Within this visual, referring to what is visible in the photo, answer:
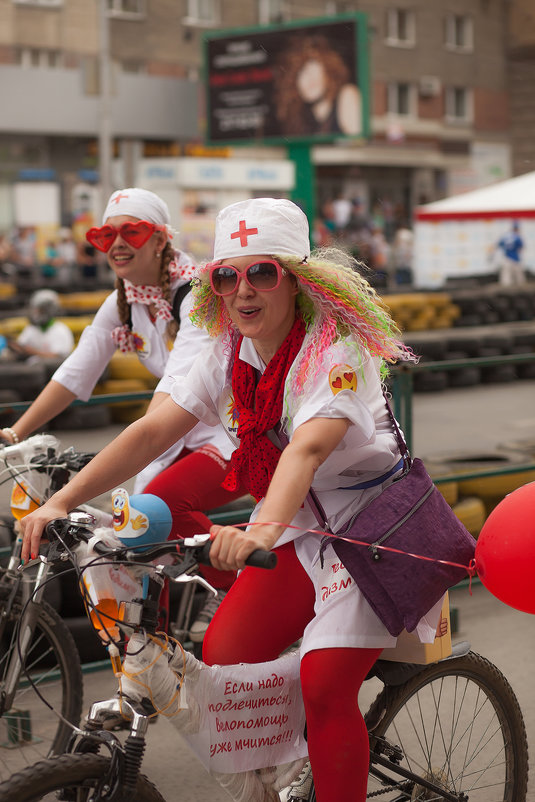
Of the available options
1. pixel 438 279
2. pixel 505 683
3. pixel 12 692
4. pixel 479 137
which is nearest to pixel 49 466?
pixel 12 692

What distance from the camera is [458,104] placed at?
52688mm

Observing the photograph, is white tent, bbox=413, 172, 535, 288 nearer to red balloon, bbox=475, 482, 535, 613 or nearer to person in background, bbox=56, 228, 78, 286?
person in background, bbox=56, 228, 78, 286

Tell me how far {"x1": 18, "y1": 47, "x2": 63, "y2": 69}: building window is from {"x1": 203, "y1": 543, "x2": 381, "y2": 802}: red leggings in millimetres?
38755

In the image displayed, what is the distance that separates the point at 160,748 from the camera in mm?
4234

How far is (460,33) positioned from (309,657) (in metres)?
53.5

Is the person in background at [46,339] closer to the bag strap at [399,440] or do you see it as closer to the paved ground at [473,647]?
the paved ground at [473,647]

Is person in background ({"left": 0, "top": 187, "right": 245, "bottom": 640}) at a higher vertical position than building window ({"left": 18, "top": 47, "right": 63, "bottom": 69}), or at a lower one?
lower

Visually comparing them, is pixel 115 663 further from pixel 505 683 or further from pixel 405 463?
pixel 505 683

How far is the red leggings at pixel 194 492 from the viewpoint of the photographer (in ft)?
12.9

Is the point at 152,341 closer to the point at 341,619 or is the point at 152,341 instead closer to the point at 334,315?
the point at 334,315

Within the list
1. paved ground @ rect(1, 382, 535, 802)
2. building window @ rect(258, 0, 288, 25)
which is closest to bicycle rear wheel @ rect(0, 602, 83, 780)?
paved ground @ rect(1, 382, 535, 802)

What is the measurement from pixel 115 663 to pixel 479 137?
172 feet

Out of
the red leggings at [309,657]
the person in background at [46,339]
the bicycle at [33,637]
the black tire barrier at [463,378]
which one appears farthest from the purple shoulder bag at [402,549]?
the black tire barrier at [463,378]

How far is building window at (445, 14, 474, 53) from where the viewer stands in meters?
51.9
